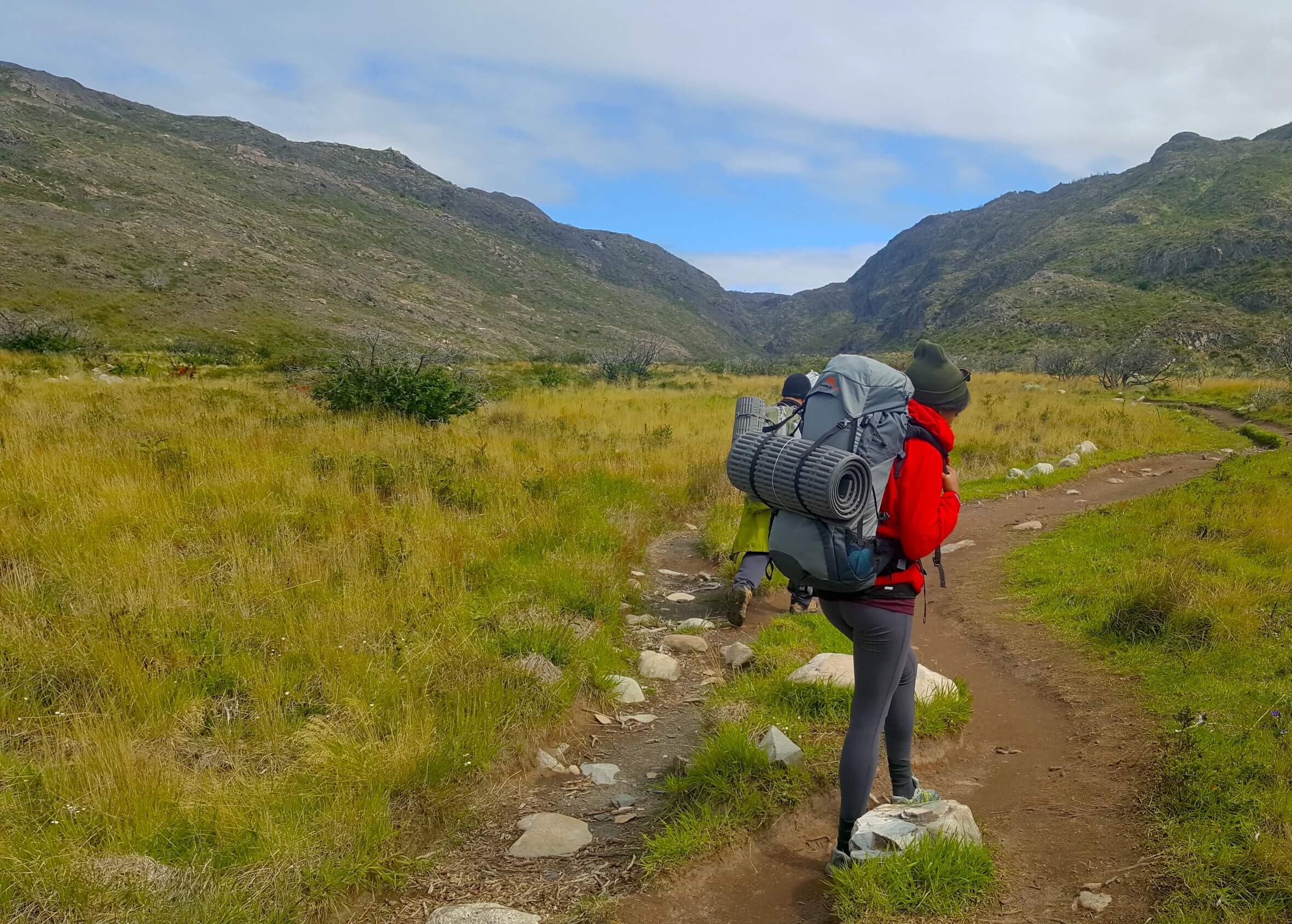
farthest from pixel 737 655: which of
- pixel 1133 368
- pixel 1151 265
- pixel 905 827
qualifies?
pixel 1151 265

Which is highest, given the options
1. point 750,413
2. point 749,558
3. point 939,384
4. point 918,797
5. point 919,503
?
point 939,384

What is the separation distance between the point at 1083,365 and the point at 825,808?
152ft

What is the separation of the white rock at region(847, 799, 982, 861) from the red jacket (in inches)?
40.8

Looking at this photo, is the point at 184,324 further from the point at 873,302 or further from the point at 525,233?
the point at 873,302

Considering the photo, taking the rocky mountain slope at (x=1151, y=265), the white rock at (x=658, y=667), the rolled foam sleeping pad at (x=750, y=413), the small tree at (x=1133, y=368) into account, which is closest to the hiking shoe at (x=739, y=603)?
the white rock at (x=658, y=667)

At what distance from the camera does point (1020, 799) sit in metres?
3.56

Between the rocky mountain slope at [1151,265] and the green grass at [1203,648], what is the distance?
52.6 m

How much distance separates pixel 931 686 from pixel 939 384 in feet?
8.06

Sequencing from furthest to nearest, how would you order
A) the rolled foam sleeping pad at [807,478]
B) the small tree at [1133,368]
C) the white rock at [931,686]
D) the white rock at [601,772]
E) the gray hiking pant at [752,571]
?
1. the small tree at [1133,368]
2. the gray hiking pant at [752,571]
3. the white rock at [931,686]
4. the white rock at [601,772]
5. the rolled foam sleeping pad at [807,478]

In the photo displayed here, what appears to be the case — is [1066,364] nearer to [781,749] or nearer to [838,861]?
[781,749]

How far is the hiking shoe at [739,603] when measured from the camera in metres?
5.98

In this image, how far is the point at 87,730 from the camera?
3168 mm

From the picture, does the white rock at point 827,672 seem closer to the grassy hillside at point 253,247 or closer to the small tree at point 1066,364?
the small tree at point 1066,364

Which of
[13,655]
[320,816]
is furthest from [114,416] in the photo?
[320,816]
